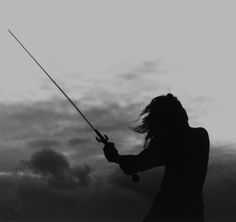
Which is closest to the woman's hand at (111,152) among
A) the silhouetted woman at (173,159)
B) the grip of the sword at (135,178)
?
the silhouetted woman at (173,159)

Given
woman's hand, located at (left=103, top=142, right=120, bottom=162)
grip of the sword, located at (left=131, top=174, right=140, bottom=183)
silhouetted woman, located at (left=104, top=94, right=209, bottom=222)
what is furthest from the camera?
grip of the sword, located at (left=131, top=174, right=140, bottom=183)

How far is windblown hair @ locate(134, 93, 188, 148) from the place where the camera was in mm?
6898

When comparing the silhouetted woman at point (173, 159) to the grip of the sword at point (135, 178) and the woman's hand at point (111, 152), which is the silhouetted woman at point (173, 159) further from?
the grip of the sword at point (135, 178)

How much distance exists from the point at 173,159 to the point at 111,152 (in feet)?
3.53

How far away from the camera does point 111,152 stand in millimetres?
7328

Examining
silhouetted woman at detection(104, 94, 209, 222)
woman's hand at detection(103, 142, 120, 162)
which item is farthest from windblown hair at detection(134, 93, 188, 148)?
woman's hand at detection(103, 142, 120, 162)

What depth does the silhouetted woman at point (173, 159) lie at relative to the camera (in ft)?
21.8

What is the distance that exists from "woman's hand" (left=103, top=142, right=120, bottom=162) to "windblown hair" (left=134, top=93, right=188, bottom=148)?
65cm

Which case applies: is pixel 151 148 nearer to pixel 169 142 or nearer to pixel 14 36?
pixel 169 142

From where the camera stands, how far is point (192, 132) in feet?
22.5

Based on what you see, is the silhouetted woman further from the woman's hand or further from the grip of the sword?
the grip of the sword

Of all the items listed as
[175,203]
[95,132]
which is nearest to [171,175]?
[175,203]

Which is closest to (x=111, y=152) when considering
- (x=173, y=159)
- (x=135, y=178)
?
(x=135, y=178)

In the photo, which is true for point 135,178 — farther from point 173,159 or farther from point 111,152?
point 173,159
